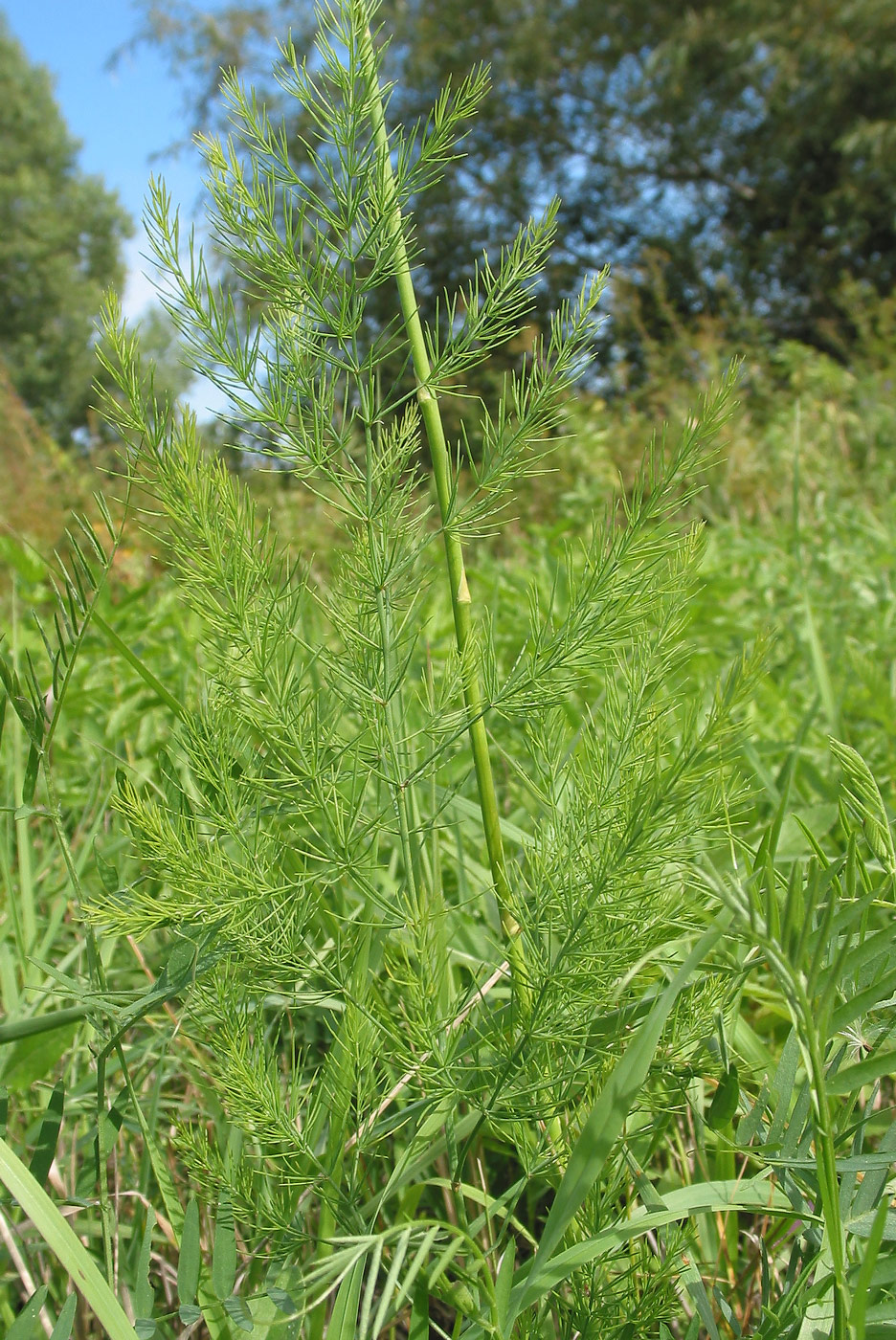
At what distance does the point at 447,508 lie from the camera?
23.3 inches

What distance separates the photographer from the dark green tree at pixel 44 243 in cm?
2430

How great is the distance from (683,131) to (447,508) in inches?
553

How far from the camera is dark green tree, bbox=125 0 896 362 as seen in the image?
11.1m

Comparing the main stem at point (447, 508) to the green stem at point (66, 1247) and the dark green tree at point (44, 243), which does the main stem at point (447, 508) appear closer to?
the green stem at point (66, 1247)

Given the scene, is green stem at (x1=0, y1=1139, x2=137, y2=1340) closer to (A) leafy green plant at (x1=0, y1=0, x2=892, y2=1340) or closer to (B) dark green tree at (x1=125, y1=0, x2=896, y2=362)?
(A) leafy green plant at (x1=0, y1=0, x2=892, y2=1340)

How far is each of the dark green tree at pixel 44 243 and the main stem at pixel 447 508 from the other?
2554 cm

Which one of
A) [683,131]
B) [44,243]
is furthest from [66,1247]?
[44,243]

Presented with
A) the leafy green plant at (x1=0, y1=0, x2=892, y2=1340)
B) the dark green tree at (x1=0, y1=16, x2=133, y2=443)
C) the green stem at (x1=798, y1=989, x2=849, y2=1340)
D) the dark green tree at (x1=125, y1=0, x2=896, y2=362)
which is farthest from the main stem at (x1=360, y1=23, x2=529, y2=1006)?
the dark green tree at (x1=0, y1=16, x2=133, y2=443)

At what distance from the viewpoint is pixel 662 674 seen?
0.59 metres

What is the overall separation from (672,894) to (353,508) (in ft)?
0.99

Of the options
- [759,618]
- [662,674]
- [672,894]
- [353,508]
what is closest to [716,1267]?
[672,894]

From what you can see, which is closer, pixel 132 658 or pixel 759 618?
pixel 132 658

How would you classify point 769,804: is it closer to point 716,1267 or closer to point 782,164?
point 716,1267

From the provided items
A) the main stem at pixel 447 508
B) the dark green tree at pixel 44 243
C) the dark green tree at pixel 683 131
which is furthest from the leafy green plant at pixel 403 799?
the dark green tree at pixel 44 243
